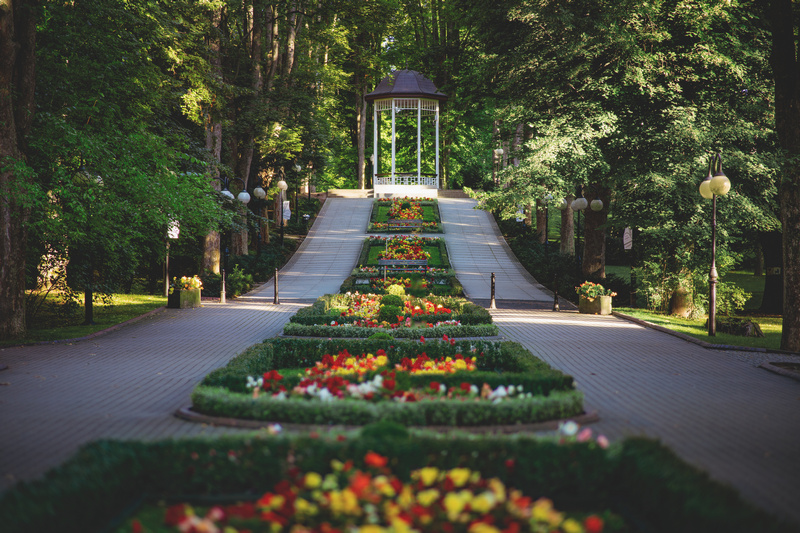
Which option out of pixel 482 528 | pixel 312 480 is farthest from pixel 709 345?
pixel 312 480

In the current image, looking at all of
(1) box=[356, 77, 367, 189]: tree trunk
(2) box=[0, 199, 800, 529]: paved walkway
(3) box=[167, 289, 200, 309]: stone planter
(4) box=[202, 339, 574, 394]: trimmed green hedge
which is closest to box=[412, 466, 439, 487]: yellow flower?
(2) box=[0, 199, 800, 529]: paved walkway

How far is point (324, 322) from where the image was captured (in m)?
13.6

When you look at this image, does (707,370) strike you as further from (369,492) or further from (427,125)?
(427,125)

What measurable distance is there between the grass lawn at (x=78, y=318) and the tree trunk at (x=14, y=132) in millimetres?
770

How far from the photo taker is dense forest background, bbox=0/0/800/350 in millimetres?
12703

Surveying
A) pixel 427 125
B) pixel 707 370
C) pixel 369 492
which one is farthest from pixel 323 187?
pixel 369 492

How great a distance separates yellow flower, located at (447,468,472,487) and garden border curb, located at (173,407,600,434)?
179cm

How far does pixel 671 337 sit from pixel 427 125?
3841 centimetres

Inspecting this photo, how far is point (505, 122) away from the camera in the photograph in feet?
68.3

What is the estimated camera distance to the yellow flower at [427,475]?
4.35 m

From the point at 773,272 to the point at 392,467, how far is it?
829 inches

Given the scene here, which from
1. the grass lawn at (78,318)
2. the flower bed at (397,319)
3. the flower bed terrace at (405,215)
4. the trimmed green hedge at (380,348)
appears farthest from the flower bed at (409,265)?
the trimmed green hedge at (380,348)

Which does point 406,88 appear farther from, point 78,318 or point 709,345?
point 709,345

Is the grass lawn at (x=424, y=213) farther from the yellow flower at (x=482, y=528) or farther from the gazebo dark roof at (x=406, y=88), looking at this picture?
the yellow flower at (x=482, y=528)
